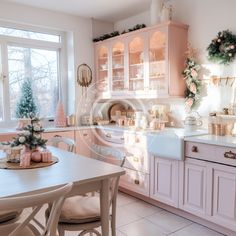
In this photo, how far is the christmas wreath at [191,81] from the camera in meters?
3.02

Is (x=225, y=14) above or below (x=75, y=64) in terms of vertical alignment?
above

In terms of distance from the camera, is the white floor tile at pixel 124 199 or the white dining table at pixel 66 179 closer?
the white dining table at pixel 66 179

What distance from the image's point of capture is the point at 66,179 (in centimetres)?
150

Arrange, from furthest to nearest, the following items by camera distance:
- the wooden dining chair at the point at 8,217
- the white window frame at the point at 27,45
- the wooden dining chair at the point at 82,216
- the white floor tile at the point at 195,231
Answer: the white window frame at the point at 27,45, the white floor tile at the point at 195,231, the wooden dining chair at the point at 8,217, the wooden dining chair at the point at 82,216

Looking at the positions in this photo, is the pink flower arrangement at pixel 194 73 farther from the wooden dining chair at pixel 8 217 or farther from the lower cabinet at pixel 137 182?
the wooden dining chair at pixel 8 217

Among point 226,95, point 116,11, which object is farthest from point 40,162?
point 116,11

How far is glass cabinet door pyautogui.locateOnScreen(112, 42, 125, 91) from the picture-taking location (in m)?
3.73

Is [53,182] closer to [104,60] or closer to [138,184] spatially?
[138,184]

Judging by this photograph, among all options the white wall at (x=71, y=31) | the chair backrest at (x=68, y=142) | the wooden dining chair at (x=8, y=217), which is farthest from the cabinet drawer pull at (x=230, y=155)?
the white wall at (x=71, y=31)

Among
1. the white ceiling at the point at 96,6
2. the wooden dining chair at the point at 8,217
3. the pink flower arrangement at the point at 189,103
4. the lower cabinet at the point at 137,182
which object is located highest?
the white ceiling at the point at 96,6

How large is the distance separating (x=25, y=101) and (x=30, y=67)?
0.50 metres

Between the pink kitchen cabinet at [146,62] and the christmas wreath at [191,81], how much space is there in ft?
0.27

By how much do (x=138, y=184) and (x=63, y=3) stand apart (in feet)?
8.16

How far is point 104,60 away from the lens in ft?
13.3
